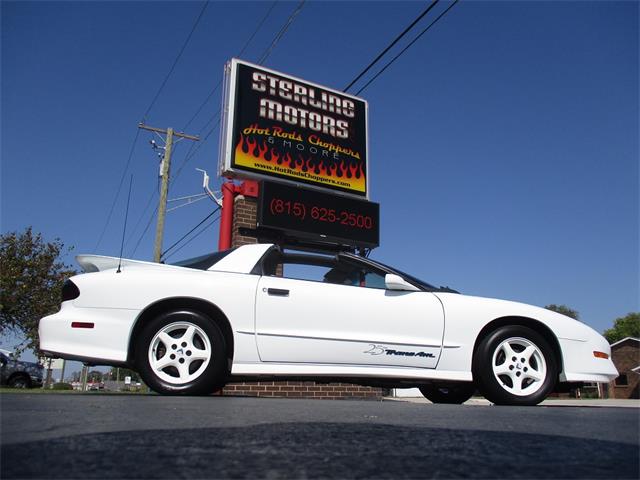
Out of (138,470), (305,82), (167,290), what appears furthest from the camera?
(305,82)

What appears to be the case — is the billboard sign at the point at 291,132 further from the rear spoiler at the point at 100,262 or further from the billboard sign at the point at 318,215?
the rear spoiler at the point at 100,262

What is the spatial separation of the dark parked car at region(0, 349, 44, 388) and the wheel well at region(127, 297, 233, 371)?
46.4 feet

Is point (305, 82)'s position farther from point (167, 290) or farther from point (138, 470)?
point (138, 470)

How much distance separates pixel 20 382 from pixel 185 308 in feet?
48.8

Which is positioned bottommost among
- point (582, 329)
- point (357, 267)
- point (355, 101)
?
point (582, 329)

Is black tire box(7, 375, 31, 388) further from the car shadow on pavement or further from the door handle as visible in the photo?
the car shadow on pavement

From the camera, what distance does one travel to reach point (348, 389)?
9602 mm

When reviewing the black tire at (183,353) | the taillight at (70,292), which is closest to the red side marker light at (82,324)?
the taillight at (70,292)

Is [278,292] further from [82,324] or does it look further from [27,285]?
[27,285]

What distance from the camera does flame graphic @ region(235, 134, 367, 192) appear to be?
10820 millimetres

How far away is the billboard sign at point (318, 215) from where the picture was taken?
9.45 metres

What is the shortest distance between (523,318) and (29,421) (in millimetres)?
4027

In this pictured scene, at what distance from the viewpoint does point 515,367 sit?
186 inches

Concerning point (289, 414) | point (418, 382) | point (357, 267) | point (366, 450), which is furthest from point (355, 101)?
point (366, 450)
